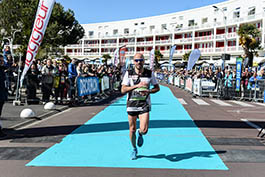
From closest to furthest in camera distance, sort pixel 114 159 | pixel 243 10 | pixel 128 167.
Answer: pixel 128 167 < pixel 114 159 < pixel 243 10

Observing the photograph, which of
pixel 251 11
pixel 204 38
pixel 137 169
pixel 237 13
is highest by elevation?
pixel 237 13

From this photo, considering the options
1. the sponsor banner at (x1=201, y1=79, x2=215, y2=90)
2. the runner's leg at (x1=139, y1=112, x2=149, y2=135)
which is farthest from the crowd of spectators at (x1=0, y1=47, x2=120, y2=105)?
the runner's leg at (x1=139, y1=112, x2=149, y2=135)

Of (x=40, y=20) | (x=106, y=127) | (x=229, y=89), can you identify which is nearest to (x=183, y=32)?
(x=229, y=89)

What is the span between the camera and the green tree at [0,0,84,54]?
41322 mm

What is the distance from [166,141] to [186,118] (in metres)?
3.69

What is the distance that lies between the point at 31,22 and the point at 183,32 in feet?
138

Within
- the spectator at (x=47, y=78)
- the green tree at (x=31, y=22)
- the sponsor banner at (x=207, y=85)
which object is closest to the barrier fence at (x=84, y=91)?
the spectator at (x=47, y=78)

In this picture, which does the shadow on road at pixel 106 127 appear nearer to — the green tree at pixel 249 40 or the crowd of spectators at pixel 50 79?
the crowd of spectators at pixel 50 79

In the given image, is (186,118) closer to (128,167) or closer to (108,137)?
(108,137)

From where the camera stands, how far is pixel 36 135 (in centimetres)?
744

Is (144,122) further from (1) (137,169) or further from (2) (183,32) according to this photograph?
(2) (183,32)

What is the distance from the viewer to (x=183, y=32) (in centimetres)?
7475

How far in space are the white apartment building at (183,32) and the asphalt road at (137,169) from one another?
37.7 meters

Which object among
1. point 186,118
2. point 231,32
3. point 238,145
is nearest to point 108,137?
point 238,145
